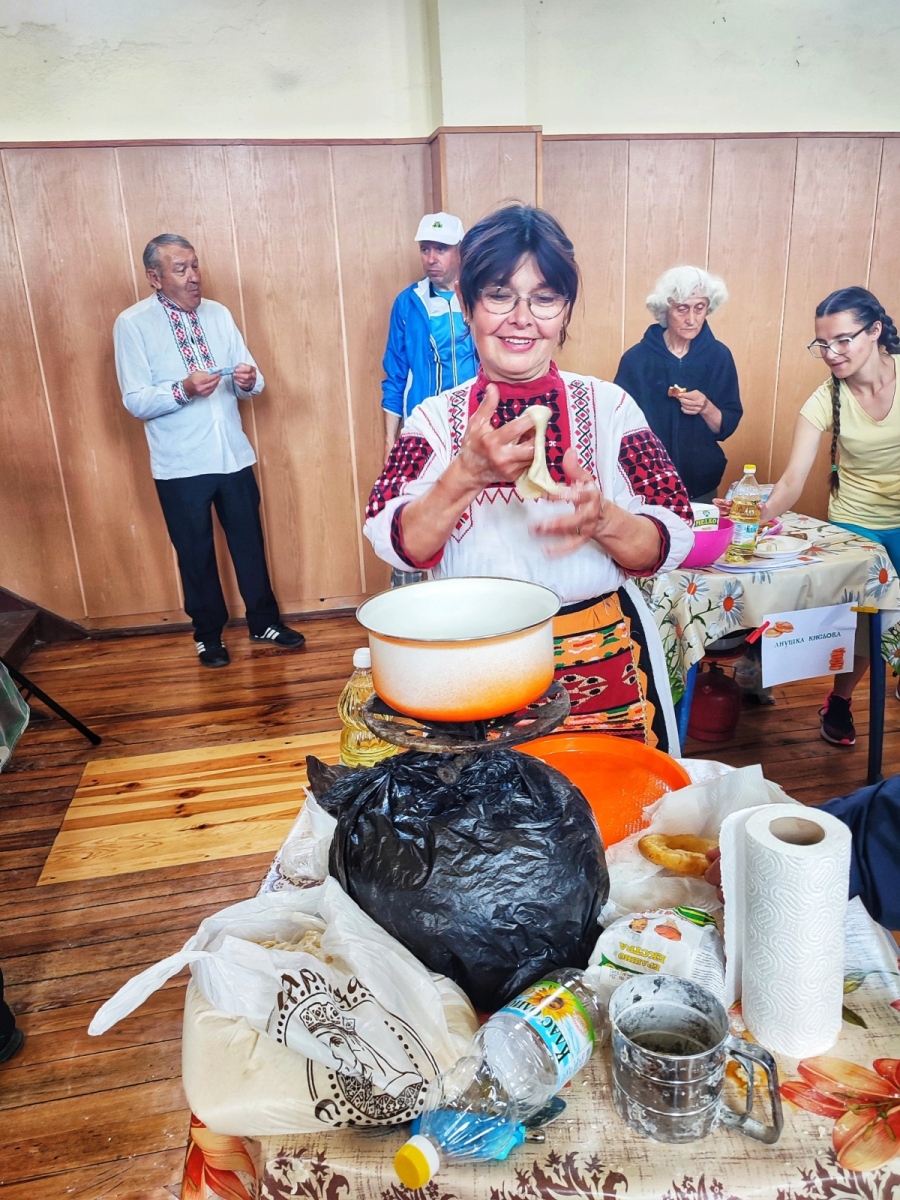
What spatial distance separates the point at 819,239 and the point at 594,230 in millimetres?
1191

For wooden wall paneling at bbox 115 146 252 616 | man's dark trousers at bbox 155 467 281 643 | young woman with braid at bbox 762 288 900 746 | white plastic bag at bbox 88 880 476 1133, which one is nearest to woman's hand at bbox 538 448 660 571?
white plastic bag at bbox 88 880 476 1133

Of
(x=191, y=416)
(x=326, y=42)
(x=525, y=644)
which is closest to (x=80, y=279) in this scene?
(x=191, y=416)

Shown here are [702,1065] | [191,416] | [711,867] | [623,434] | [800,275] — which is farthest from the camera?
[800,275]

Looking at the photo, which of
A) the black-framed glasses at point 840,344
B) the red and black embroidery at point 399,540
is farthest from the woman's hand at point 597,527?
the black-framed glasses at point 840,344

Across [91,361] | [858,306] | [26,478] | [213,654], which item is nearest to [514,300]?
[858,306]

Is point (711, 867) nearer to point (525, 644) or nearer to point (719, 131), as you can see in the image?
point (525, 644)

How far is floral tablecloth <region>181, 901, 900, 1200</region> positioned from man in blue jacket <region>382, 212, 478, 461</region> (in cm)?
303

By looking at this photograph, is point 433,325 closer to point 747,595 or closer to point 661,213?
point 661,213

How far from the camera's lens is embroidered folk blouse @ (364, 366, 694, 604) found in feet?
4.23

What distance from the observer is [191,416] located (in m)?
3.41

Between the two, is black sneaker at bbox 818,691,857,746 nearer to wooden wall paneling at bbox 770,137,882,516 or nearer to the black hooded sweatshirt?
the black hooded sweatshirt

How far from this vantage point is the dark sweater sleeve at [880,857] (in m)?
0.85

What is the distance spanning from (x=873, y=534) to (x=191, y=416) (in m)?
2.62

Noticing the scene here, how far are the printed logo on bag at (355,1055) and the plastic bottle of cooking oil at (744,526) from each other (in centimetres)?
178
